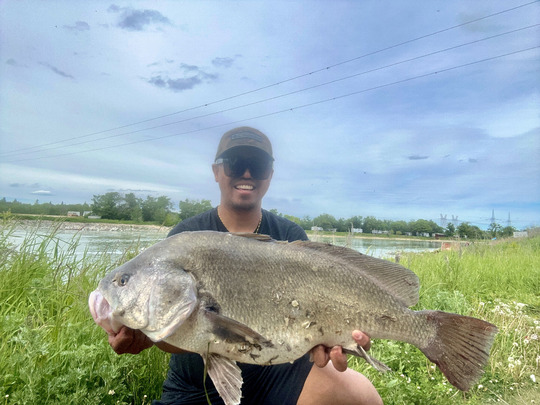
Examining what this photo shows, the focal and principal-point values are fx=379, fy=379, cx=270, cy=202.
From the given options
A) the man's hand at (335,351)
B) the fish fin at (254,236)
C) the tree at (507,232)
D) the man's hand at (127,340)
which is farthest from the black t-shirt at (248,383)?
the tree at (507,232)

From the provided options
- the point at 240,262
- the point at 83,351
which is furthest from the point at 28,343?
the point at 240,262

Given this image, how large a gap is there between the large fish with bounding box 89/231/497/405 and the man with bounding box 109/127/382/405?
189 mm

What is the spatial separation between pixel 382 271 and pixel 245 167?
58.6 inches

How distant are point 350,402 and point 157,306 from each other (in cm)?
164

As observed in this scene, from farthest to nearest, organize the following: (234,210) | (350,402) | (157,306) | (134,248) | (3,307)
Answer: (134,248) → (3,307) → (234,210) → (350,402) → (157,306)

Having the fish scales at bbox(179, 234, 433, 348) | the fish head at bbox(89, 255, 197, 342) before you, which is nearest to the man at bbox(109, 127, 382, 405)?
the fish scales at bbox(179, 234, 433, 348)

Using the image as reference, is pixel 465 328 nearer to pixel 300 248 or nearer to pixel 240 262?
pixel 300 248

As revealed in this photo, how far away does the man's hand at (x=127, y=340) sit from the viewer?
7.00 ft

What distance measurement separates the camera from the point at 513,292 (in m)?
7.46

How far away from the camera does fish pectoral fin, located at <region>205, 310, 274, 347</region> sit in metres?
1.86

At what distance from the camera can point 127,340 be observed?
217cm

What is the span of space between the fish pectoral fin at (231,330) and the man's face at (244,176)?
1.43 metres

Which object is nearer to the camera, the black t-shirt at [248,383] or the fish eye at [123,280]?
the fish eye at [123,280]

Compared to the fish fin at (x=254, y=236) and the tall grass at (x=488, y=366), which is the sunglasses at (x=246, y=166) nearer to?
the fish fin at (x=254, y=236)
